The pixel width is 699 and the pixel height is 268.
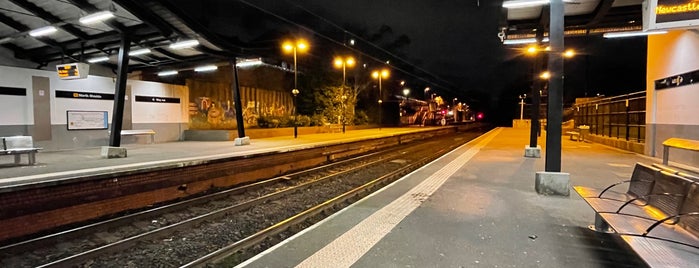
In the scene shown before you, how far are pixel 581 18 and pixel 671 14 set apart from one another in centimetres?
607

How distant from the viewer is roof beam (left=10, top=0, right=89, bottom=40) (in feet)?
35.5

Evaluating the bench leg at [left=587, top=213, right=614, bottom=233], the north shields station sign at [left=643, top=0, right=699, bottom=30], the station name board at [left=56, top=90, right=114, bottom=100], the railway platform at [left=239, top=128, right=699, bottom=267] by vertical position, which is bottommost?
the railway platform at [left=239, top=128, right=699, bottom=267]

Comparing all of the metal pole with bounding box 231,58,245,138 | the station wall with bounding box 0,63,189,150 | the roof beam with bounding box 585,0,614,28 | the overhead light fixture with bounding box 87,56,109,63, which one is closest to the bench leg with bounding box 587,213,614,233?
the roof beam with bounding box 585,0,614,28

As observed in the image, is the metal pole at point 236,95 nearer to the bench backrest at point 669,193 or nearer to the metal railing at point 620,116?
the bench backrest at point 669,193

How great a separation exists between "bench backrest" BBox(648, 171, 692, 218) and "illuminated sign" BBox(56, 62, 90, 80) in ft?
55.0

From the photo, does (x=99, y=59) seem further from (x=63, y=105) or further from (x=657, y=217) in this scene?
(x=657, y=217)

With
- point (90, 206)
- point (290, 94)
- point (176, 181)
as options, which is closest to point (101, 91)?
point (176, 181)

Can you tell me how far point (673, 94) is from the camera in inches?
453

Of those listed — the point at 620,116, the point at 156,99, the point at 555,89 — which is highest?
the point at 156,99

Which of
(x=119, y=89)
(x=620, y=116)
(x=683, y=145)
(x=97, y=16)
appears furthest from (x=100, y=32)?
(x=620, y=116)

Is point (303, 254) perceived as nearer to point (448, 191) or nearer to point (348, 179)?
point (448, 191)

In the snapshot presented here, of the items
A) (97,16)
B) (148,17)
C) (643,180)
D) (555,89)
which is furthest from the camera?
(148,17)

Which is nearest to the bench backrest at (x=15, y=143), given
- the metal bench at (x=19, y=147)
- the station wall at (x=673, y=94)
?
the metal bench at (x=19, y=147)

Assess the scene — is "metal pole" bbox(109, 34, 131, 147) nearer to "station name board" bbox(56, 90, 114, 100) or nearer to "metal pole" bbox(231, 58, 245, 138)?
"metal pole" bbox(231, 58, 245, 138)
